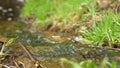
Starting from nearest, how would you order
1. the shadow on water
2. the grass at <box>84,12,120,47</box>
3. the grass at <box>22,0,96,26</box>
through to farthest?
the shadow on water → the grass at <box>84,12,120,47</box> → the grass at <box>22,0,96,26</box>

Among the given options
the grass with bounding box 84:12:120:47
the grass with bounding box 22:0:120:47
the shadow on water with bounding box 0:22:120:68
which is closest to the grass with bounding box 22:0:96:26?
the grass with bounding box 22:0:120:47

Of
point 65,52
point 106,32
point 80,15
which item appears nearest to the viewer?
point 65,52

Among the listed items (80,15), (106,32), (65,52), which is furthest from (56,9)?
(65,52)

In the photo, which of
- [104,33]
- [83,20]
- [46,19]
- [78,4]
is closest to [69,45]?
[104,33]

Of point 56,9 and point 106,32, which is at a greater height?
point 56,9

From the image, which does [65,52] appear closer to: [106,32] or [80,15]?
[106,32]

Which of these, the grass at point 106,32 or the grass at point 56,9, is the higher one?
the grass at point 56,9

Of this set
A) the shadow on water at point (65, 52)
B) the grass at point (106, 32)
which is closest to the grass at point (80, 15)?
the grass at point (106, 32)

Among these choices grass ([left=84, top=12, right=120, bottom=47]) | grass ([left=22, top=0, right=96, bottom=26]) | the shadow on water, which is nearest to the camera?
A: the shadow on water

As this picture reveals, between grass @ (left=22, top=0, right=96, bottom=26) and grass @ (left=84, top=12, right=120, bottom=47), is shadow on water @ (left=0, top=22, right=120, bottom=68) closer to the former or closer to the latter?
grass @ (left=84, top=12, right=120, bottom=47)

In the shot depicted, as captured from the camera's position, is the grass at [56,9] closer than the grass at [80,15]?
No

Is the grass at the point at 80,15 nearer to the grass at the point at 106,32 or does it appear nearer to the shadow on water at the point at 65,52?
the grass at the point at 106,32
